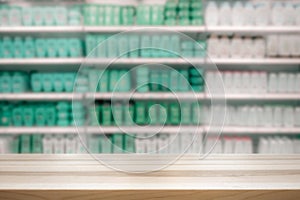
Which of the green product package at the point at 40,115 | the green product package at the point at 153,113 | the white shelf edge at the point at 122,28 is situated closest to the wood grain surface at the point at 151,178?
the green product package at the point at 153,113

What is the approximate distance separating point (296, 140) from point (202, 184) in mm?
3499

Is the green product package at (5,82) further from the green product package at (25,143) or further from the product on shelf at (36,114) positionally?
the green product package at (25,143)

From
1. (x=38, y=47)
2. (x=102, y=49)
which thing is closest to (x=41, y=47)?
(x=38, y=47)

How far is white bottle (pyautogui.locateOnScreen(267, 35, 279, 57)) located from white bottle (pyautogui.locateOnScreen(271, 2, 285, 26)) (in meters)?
0.15

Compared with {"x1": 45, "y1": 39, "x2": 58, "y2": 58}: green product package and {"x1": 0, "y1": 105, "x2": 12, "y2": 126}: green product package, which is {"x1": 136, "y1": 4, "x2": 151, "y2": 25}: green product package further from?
{"x1": 0, "y1": 105, "x2": 12, "y2": 126}: green product package

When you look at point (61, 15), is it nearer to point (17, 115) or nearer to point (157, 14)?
point (157, 14)

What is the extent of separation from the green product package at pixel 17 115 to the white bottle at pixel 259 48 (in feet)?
8.70

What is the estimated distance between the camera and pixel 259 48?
3.44 m

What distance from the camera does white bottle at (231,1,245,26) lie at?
3402mm

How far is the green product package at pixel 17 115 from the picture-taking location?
3502 millimetres

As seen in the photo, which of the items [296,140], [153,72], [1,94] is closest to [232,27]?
[296,140]

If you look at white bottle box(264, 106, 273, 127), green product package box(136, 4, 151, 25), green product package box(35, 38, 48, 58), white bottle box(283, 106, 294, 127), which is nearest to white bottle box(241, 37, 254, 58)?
white bottle box(264, 106, 273, 127)

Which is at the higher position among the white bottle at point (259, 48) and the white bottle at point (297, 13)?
the white bottle at point (297, 13)

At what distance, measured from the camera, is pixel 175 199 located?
49 centimetres
